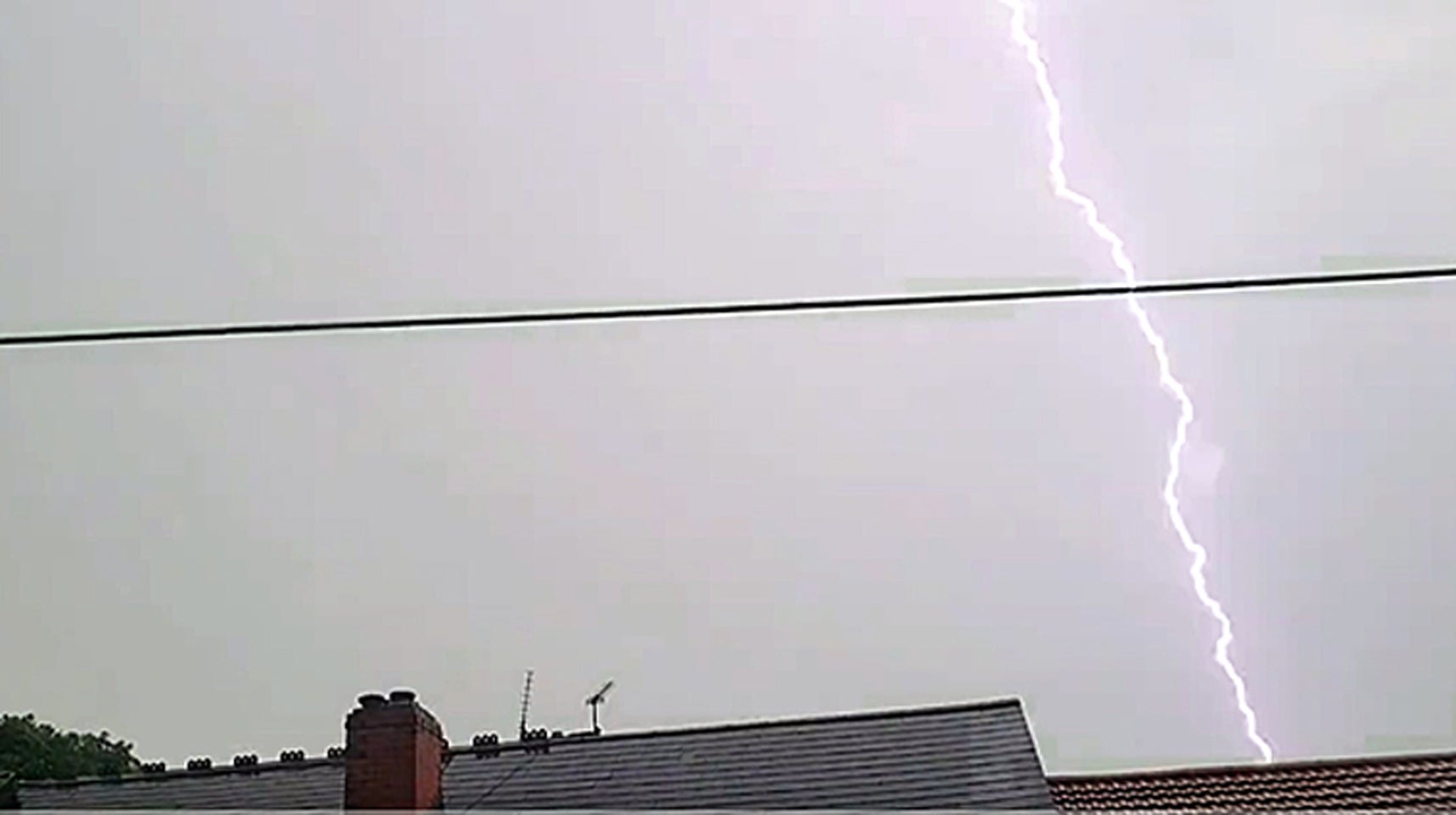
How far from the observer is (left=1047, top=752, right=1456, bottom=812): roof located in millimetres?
10602

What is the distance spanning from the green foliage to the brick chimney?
1081 cm

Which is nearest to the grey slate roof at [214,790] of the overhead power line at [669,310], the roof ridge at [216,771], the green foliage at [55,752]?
the roof ridge at [216,771]

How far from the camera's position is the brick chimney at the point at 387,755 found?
9836 mm

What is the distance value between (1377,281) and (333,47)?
4.93 m

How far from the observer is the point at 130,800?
429 inches

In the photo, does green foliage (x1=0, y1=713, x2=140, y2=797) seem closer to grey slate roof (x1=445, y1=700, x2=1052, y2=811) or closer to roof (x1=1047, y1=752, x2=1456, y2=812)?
grey slate roof (x1=445, y1=700, x2=1052, y2=811)

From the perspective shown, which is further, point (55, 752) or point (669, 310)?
point (55, 752)

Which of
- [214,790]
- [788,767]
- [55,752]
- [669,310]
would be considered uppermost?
[55,752]

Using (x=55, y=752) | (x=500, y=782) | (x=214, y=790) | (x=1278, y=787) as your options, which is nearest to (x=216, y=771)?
(x=214, y=790)

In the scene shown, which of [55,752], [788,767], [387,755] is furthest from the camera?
[55,752]

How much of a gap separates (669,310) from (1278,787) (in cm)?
719

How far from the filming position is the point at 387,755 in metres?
9.94

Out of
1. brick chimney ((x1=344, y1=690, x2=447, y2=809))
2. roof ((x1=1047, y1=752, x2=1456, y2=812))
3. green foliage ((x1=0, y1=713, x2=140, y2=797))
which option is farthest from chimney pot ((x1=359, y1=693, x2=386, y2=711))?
green foliage ((x1=0, y1=713, x2=140, y2=797))

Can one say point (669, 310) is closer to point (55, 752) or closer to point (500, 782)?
point (500, 782)
